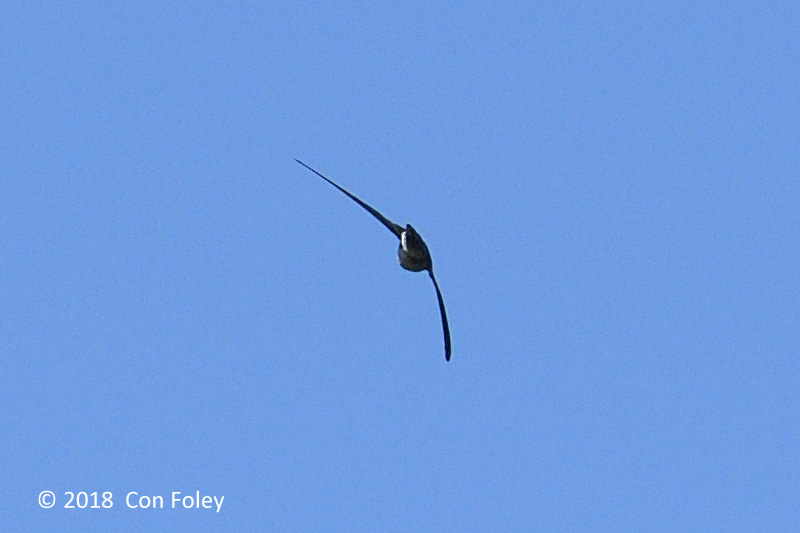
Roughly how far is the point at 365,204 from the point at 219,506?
10.5 meters

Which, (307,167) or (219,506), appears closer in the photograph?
(307,167)

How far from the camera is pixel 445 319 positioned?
3762cm

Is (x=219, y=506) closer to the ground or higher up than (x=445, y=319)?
closer to the ground

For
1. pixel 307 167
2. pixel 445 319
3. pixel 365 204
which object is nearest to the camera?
pixel 307 167

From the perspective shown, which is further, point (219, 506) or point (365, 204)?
point (219, 506)

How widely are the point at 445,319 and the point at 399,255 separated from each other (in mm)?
2891

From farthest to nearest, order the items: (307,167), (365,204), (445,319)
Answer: (445,319) → (365,204) → (307,167)

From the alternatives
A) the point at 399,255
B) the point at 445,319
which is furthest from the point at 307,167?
the point at 445,319

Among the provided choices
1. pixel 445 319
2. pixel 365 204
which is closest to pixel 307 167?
pixel 365 204

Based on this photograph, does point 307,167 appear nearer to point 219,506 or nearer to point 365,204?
point 365,204

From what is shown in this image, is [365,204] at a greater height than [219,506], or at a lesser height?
greater

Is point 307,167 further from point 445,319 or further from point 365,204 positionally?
point 445,319

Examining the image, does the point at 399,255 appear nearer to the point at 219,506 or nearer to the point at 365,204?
the point at 365,204

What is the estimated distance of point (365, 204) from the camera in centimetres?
3381
